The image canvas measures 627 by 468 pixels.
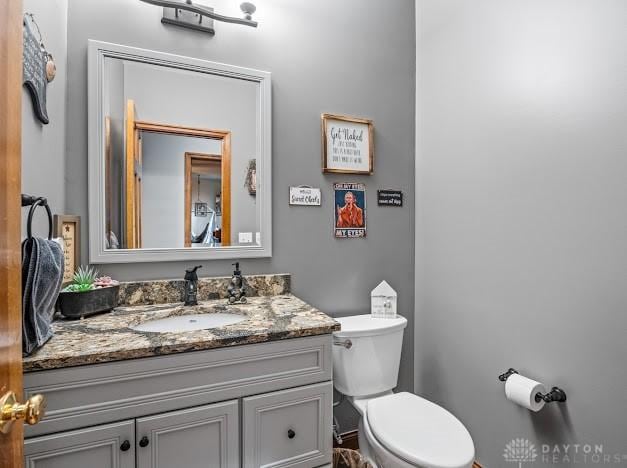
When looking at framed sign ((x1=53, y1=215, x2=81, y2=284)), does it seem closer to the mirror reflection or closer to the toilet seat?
the mirror reflection

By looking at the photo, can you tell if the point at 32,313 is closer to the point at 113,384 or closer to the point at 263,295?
the point at 113,384

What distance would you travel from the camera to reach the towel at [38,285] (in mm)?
811

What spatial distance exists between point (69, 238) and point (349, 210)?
129 centimetres

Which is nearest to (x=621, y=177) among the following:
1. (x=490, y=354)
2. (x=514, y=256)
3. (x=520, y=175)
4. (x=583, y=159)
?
(x=583, y=159)

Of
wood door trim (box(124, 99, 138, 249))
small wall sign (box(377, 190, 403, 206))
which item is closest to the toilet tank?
small wall sign (box(377, 190, 403, 206))

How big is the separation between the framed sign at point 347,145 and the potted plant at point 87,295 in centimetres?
113

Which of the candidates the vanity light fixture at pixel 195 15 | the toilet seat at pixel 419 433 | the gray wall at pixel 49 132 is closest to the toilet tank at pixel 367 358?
the toilet seat at pixel 419 433

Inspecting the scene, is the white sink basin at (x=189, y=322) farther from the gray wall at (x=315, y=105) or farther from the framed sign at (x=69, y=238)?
the framed sign at (x=69, y=238)

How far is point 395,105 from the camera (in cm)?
192

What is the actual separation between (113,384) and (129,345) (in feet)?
0.38

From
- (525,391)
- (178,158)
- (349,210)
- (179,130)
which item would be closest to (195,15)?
(179,130)

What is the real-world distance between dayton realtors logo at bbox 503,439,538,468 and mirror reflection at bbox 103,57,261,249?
146cm

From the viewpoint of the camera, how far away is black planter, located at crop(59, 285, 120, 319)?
1152mm

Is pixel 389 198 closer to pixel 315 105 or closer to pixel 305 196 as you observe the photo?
pixel 305 196
